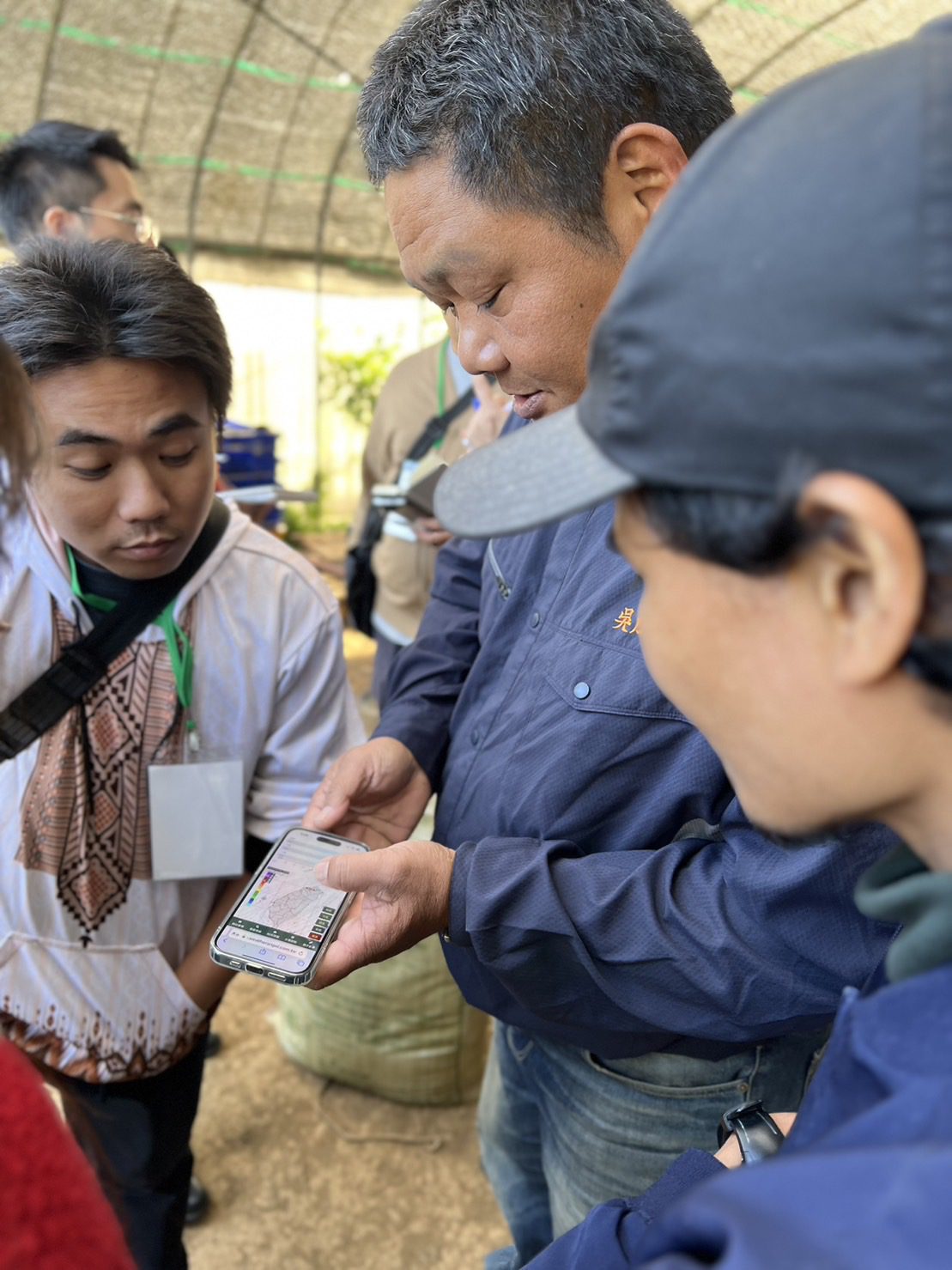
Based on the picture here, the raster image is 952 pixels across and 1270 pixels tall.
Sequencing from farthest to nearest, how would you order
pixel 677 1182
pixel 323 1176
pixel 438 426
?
pixel 438 426, pixel 323 1176, pixel 677 1182

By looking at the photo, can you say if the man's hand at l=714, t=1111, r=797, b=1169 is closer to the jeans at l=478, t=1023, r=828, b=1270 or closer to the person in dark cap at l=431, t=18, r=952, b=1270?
the jeans at l=478, t=1023, r=828, b=1270

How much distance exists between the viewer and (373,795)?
1.67m

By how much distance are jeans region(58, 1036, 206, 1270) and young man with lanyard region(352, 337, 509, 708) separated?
5.05 ft

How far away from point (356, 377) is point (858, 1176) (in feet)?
30.4

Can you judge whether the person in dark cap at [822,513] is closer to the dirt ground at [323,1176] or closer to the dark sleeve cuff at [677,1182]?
the dark sleeve cuff at [677,1182]

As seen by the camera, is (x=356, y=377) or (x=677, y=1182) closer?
(x=677, y=1182)

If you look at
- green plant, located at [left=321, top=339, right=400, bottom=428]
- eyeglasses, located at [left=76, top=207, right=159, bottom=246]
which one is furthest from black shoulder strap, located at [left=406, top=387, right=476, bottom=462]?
green plant, located at [left=321, top=339, right=400, bottom=428]

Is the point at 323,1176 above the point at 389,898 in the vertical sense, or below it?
below

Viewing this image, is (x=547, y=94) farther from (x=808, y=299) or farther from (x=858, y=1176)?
(x=858, y=1176)

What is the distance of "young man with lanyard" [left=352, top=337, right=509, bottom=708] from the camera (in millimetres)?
3283

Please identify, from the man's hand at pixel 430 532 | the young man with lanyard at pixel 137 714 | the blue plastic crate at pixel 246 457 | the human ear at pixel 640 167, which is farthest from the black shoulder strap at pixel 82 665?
the blue plastic crate at pixel 246 457

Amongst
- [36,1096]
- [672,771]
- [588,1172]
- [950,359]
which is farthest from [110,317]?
[588,1172]

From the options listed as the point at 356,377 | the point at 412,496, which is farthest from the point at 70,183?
the point at 356,377

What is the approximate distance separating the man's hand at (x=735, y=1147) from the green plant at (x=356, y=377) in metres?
8.52
